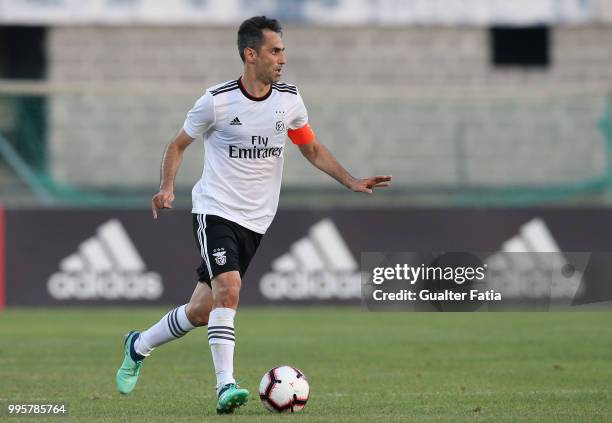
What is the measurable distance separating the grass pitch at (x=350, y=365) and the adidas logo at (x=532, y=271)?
0.55m

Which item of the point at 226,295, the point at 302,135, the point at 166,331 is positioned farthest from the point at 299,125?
the point at 166,331

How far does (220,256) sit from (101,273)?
Answer: 1091 cm

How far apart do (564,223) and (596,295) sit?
4.37 feet

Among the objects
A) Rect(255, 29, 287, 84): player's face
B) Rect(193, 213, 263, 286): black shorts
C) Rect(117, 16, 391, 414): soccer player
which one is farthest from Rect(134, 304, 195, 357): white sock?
Rect(255, 29, 287, 84): player's face

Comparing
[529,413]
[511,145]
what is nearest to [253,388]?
[529,413]

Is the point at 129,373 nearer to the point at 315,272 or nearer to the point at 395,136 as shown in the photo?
the point at 315,272

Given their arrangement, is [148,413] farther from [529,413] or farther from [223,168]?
[529,413]

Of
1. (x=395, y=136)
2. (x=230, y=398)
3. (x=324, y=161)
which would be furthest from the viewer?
(x=395, y=136)

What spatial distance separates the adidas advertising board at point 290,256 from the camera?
1927 centimetres

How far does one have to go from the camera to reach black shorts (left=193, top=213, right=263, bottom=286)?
862 cm

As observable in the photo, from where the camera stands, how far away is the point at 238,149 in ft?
29.2

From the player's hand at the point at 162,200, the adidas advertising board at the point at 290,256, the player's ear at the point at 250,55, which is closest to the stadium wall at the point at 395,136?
the adidas advertising board at the point at 290,256

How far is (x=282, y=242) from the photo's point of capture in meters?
19.5

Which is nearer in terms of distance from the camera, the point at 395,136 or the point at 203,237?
the point at 203,237
